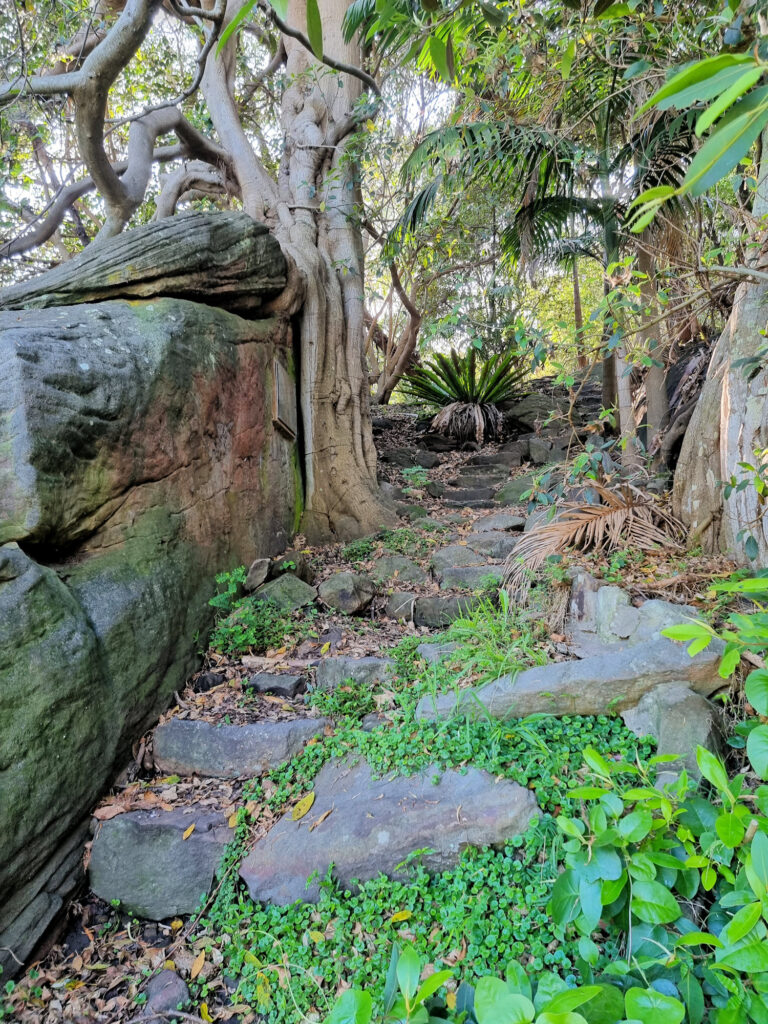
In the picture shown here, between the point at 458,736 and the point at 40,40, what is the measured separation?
6.67m

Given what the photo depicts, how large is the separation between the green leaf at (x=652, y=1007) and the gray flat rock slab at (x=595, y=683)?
111cm

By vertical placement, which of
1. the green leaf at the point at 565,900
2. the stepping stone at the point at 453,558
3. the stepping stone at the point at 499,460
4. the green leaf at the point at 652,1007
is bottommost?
the green leaf at the point at 565,900

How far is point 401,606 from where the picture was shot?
384cm

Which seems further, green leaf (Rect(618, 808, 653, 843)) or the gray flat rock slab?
the gray flat rock slab

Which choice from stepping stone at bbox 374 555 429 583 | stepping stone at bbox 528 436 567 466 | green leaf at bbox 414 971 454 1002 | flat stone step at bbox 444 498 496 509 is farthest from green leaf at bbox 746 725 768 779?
stepping stone at bbox 528 436 567 466

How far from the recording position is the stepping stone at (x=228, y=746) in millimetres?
2678

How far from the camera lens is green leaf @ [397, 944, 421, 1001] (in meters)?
1.28

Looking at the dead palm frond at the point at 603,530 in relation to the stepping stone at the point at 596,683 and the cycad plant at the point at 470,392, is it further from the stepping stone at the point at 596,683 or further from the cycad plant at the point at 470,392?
the cycad plant at the point at 470,392

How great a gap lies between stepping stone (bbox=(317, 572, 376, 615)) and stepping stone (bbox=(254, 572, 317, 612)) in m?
0.09

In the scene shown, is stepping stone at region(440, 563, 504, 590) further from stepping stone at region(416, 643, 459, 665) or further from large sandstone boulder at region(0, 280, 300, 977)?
large sandstone boulder at region(0, 280, 300, 977)

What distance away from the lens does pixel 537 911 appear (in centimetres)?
179

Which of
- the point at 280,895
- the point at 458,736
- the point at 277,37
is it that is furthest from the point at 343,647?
the point at 277,37

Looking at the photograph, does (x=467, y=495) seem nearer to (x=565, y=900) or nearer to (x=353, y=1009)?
(x=565, y=900)

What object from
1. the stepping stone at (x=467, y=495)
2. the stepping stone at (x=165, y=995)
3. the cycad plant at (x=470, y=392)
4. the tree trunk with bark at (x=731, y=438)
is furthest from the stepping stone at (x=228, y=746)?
the cycad plant at (x=470, y=392)
